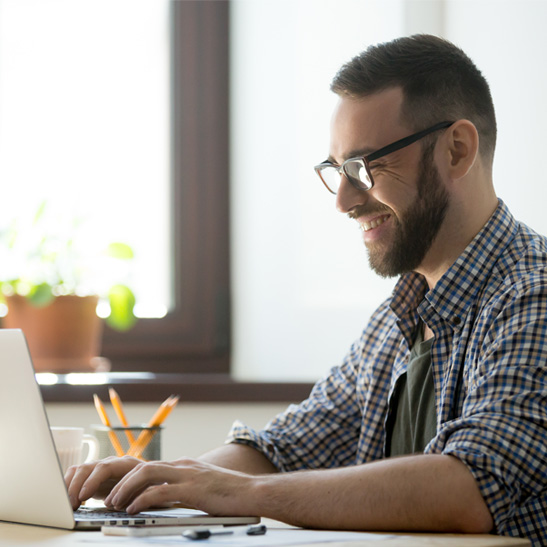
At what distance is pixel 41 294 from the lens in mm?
2279

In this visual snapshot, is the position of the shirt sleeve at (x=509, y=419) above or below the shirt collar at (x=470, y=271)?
below

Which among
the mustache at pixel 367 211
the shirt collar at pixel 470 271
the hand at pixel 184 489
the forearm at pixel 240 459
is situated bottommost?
the forearm at pixel 240 459

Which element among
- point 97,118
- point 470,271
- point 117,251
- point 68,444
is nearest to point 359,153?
point 470,271

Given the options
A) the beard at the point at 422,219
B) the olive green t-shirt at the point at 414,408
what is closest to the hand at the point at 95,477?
the olive green t-shirt at the point at 414,408

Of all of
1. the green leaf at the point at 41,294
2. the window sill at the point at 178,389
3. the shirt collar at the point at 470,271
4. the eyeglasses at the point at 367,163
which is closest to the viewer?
the shirt collar at the point at 470,271

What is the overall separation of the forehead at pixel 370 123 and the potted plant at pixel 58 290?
102cm

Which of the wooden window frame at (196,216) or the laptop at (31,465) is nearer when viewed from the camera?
the laptop at (31,465)

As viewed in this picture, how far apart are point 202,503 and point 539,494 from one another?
425 millimetres

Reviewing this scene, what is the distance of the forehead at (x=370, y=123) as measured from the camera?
147 cm

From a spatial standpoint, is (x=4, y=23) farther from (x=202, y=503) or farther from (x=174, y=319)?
(x=202, y=503)

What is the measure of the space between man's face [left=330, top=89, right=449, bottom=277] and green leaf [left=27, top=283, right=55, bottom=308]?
3.51 feet

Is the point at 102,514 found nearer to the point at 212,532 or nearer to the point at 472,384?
the point at 212,532

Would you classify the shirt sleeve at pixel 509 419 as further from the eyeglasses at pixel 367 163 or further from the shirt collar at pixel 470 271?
the eyeglasses at pixel 367 163

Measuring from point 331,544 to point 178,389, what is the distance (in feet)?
4.32
